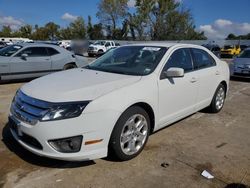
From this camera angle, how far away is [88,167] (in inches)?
138

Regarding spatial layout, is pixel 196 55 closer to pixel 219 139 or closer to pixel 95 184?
pixel 219 139

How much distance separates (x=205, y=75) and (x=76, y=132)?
306 centimetres

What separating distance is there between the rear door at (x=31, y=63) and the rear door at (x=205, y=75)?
241 inches

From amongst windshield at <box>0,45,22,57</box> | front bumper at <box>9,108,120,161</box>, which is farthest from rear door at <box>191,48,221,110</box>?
windshield at <box>0,45,22,57</box>

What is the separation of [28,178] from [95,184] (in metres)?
0.80

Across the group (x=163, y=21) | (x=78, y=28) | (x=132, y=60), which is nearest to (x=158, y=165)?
(x=132, y=60)

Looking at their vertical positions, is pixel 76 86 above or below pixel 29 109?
above

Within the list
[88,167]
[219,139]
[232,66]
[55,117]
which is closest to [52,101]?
[55,117]

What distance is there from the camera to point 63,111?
3.11 m

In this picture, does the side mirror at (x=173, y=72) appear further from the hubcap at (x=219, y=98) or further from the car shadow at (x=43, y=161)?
the hubcap at (x=219, y=98)

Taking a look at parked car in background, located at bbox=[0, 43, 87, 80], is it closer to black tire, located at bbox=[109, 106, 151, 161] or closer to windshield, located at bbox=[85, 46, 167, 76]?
windshield, located at bbox=[85, 46, 167, 76]

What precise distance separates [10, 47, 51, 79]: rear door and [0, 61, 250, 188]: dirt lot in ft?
15.3

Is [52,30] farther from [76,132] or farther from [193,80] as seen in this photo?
[76,132]

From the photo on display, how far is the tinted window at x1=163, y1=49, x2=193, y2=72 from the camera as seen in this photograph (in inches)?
174
